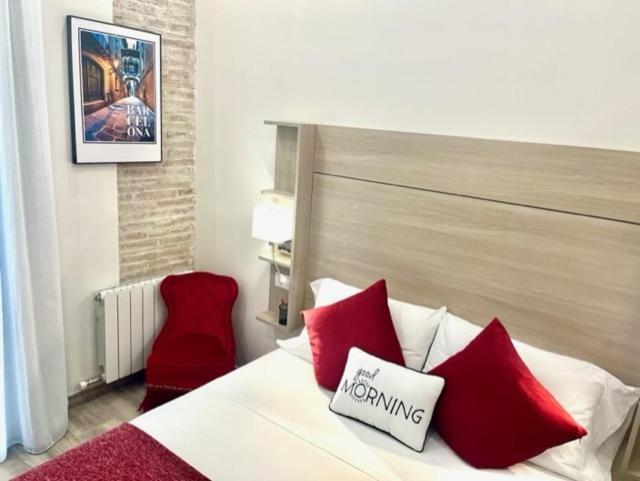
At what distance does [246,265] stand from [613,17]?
232 centimetres

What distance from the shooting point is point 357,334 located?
217cm

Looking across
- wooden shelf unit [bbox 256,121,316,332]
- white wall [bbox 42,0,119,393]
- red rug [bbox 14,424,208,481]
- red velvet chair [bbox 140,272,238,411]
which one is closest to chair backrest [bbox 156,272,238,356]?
red velvet chair [bbox 140,272,238,411]

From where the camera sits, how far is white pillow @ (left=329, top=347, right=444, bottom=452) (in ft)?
6.05

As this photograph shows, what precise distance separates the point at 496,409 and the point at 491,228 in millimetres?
758

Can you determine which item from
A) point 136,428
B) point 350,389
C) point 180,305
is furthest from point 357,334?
point 180,305

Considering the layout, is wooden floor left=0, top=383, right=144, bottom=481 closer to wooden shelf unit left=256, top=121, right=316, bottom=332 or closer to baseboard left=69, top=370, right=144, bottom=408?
baseboard left=69, top=370, right=144, bottom=408

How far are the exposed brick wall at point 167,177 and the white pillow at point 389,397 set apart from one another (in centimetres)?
165

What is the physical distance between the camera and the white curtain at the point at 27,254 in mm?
2164

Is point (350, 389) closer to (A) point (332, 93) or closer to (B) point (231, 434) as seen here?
(B) point (231, 434)

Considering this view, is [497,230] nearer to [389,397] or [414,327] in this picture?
[414,327]

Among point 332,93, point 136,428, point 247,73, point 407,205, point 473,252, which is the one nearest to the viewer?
point 136,428

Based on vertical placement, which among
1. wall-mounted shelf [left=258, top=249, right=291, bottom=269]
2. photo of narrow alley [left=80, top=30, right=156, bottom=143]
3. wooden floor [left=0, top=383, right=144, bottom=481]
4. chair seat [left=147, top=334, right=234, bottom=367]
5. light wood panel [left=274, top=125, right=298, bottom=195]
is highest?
photo of narrow alley [left=80, top=30, right=156, bottom=143]

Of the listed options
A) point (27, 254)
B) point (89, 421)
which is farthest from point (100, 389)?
point (27, 254)

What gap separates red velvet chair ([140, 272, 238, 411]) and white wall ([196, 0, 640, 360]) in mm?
196
